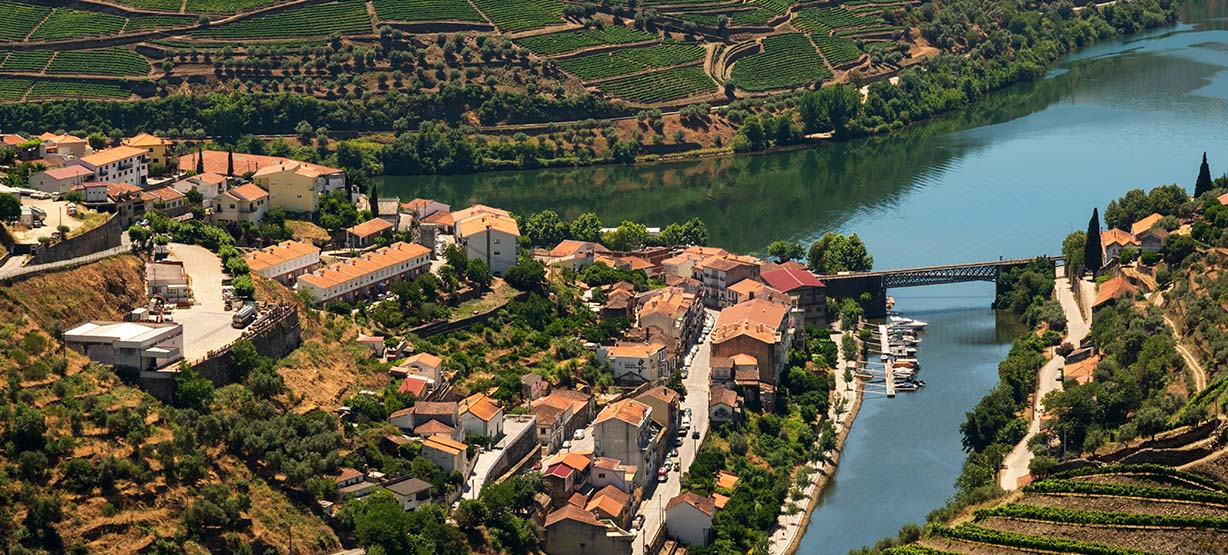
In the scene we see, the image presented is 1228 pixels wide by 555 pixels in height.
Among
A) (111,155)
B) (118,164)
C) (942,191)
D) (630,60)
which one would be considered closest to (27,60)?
(630,60)

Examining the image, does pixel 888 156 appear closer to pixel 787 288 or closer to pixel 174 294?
pixel 787 288

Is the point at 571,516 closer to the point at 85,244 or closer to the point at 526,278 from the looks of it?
the point at 85,244

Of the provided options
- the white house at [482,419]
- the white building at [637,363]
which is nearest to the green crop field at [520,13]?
the white building at [637,363]

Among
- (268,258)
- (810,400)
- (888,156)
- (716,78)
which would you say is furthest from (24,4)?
(810,400)

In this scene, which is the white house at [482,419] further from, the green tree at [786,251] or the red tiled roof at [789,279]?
the green tree at [786,251]

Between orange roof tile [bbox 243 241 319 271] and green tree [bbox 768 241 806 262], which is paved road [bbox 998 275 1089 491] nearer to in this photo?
green tree [bbox 768 241 806 262]
